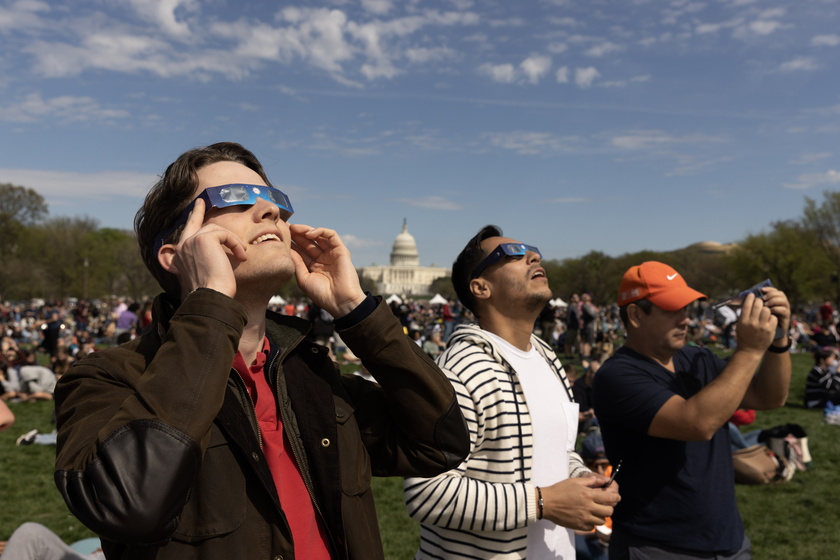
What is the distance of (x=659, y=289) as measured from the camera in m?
3.17

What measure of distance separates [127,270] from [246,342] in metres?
64.9

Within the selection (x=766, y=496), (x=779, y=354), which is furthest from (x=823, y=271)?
(x=779, y=354)

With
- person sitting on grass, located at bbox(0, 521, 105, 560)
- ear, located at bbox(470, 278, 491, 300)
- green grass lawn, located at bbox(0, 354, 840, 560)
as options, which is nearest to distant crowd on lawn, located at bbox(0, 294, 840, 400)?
ear, located at bbox(470, 278, 491, 300)

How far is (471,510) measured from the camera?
7.92 ft

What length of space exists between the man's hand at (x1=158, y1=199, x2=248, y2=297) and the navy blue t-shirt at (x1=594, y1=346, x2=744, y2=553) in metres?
2.01

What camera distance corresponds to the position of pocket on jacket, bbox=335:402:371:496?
1.69 metres

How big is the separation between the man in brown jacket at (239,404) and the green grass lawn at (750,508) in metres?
4.41

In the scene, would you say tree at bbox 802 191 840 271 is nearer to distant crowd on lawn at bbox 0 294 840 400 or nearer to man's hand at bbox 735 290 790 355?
distant crowd on lawn at bbox 0 294 840 400

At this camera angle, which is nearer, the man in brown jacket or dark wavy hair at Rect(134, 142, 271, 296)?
the man in brown jacket

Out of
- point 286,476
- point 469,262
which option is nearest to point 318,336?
point 469,262

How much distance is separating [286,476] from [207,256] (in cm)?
58

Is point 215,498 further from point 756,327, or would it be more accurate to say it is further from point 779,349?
point 779,349

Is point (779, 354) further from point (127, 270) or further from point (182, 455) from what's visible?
point (127, 270)

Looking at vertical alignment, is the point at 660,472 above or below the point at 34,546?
above
